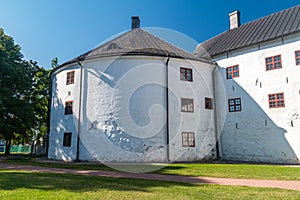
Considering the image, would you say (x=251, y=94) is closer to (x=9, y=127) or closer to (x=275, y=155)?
(x=275, y=155)

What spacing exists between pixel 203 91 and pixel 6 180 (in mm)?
13827

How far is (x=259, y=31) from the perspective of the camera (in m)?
19.1

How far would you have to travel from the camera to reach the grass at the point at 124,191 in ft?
19.9

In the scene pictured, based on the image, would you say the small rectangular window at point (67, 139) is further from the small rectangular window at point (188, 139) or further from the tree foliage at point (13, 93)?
the small rectangular window at point (188, 139)

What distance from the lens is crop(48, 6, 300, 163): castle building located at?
15758 millimetres

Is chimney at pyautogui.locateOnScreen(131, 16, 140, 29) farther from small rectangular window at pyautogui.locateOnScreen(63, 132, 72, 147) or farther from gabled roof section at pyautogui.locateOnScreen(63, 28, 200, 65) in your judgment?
small rectangular window at pyautogui.locateOnScreen(63, 132, 72, 147)

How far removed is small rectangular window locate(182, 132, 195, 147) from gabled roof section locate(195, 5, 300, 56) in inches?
285

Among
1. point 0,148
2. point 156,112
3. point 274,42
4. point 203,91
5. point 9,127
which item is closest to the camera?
point 156,112

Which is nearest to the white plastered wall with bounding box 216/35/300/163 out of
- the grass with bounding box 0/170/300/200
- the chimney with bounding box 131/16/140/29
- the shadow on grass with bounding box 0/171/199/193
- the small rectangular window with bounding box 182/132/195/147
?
the small rectangular window with bounding box 182/132/195/147

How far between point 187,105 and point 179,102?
0.72m

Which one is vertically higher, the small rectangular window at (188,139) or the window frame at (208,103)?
the window frame at (208,103)

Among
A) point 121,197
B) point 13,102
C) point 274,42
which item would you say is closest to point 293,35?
point 274,42

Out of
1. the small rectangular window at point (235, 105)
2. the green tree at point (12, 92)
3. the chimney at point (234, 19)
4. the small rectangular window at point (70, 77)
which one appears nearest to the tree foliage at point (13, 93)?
the green tree at point (12, 92)

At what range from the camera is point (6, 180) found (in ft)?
26.9
